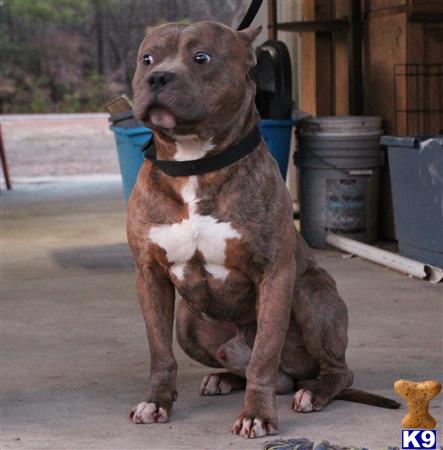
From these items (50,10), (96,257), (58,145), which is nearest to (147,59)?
(96,257)

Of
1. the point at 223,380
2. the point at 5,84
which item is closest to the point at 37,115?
the point at 5,84

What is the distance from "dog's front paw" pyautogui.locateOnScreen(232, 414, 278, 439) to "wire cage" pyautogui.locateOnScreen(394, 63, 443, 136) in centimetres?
370

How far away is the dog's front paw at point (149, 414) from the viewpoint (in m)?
3.39

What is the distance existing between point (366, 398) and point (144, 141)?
3378 mm

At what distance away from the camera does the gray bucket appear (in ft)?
22.2

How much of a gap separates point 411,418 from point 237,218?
3.06 ft

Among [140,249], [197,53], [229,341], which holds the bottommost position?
[229,341]

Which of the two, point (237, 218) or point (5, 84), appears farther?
point (5, 84)

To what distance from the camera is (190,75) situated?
121 inches

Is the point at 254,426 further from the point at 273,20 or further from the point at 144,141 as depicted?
the point at 273,20

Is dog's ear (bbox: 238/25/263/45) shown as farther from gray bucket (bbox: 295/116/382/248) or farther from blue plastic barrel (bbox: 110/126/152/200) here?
gray bucket (bbox: 295/116/382/248)

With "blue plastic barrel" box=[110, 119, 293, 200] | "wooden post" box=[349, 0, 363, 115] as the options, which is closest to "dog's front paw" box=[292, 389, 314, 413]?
"blue plastic barrel" box=[110, 119, 293, 200]

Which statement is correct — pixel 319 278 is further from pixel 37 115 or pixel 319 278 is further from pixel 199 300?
pixel 37 115

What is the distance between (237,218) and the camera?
3.27 metres
